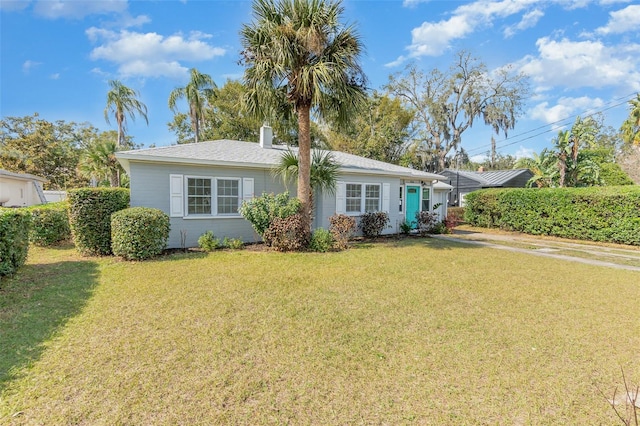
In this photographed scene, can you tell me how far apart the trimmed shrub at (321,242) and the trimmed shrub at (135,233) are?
4.47m

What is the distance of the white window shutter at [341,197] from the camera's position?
11984mm

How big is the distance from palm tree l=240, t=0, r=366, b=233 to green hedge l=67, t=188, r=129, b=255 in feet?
16.3

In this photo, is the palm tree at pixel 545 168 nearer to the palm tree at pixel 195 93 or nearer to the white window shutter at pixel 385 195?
the white window shutter at pixel 385 195

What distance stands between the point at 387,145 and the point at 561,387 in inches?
982

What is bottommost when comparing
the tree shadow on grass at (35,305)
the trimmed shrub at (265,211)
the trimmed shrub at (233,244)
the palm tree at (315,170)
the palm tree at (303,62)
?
the tree shadow on grass at (35,305)

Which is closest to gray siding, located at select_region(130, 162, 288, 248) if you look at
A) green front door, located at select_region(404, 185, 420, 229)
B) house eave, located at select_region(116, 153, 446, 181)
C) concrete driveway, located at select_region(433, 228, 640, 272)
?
house eave, located at select_region(116, 153, 446, 181)

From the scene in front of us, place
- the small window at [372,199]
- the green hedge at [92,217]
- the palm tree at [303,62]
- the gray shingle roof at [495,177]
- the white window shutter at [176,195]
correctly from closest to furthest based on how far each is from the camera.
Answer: the green hedge at [92,217] < the palm tree at [303,62] < the white window shutter at [176,195] < the small window at [372,199] < the gray shingle roof at [495,177]

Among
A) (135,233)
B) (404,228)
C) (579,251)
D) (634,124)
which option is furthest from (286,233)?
(634,124)

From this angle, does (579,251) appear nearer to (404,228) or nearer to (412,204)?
(404,228)

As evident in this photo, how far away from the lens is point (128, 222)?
7.57m

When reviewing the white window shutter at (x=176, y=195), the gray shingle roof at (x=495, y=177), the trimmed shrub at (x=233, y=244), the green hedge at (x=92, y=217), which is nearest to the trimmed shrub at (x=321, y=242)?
the trimmed shrub at (x=233, y=244)

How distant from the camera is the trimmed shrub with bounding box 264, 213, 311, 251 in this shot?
908 centimetres

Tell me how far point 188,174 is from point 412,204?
1035 centimetres

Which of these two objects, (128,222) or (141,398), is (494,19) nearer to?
(128,222)
